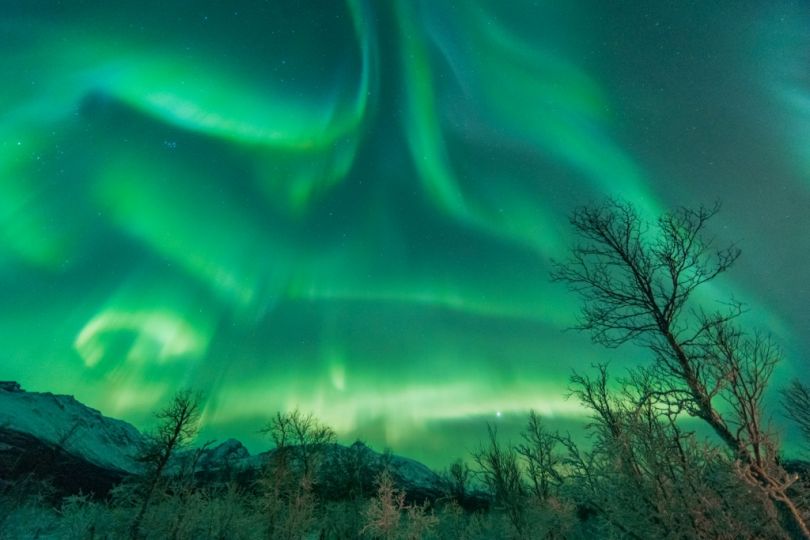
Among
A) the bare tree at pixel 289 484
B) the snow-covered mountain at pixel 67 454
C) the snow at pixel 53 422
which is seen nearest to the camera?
the bare tree at pixel 289 484

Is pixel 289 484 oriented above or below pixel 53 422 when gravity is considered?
below

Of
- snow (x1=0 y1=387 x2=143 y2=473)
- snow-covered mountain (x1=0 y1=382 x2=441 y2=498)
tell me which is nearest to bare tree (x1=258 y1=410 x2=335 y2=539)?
snow-covered mountain (x1=0 y1=382 x2=441 y2=498)

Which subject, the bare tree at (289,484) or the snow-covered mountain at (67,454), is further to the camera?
the snow-covered mountain at (67,454)

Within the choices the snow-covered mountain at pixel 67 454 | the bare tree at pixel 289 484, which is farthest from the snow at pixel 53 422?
the bare tree at pixel 289 484

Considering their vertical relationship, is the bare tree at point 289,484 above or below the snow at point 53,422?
below

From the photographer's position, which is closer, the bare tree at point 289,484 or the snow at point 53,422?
the bare tree at point 289,484

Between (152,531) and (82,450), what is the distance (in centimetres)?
13599

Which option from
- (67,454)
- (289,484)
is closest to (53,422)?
(67,454)

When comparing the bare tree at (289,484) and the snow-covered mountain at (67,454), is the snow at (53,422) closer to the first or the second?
the snow-covered mountain at (67,454)

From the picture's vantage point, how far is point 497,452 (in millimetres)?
37969

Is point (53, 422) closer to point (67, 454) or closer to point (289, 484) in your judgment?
point (67, 454)

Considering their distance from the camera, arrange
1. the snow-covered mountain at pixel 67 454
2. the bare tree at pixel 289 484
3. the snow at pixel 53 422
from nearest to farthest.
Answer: the bare tree at pixel 289 484 → the snow-covered mountain at pixel 67 454 → the snow at pixel 53 422

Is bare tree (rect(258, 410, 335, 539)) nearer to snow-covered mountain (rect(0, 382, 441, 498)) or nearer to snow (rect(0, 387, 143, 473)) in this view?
snow-covered mountain (rect(0, 382, 441, 498))

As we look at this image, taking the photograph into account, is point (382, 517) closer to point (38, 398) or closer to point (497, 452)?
point (497, 452)
